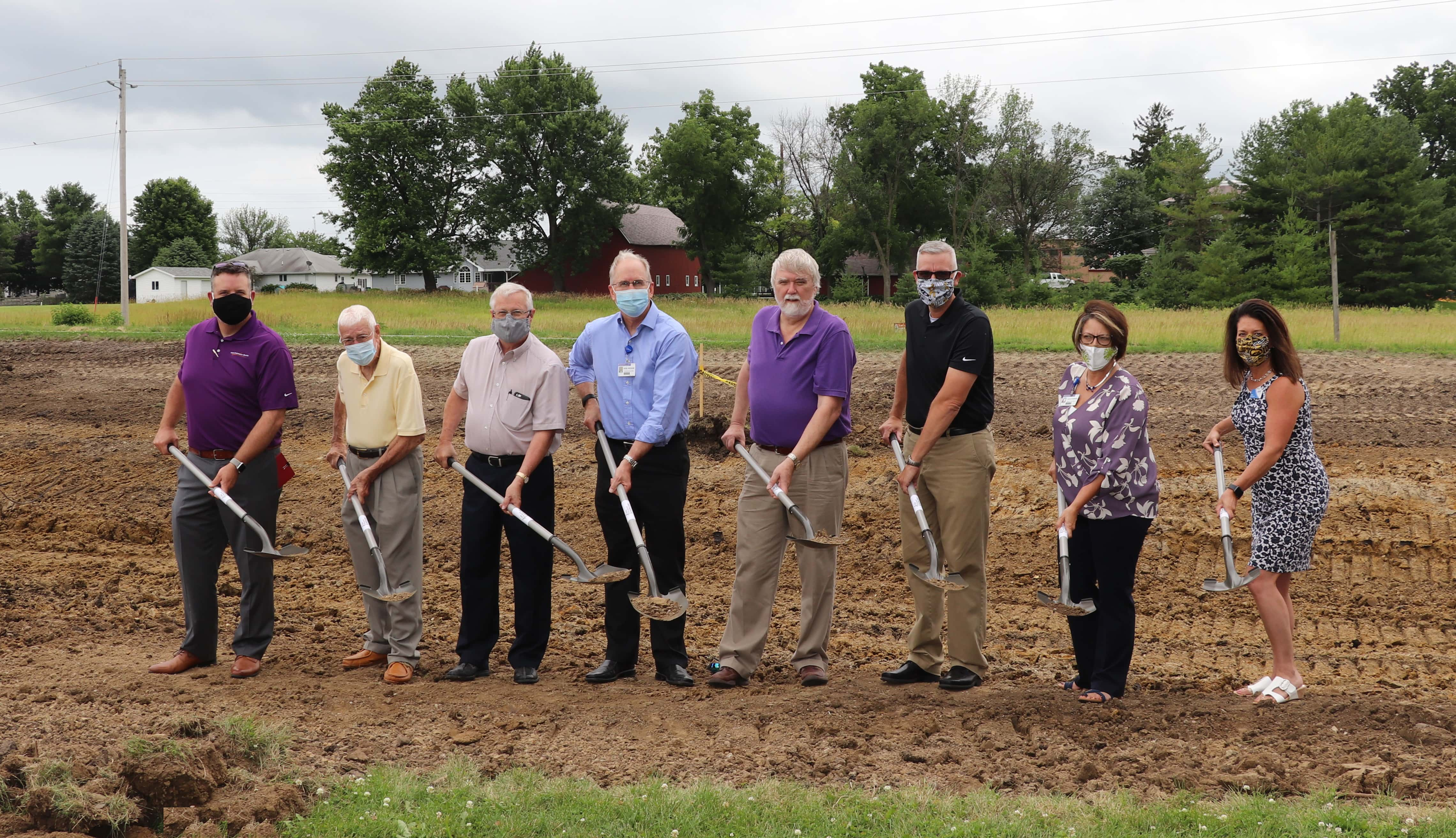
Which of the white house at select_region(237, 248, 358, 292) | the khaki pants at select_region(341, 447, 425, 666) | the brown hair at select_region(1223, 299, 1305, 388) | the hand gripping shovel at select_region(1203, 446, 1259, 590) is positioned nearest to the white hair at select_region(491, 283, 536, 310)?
the khaki pants at select_region(341, 447, 425, 666)

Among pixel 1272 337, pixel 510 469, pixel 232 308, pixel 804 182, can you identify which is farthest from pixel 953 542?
pixel 804 182

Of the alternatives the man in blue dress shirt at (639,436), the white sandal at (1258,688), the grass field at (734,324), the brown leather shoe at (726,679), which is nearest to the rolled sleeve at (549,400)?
the man in blue dress shirt at (639,436)

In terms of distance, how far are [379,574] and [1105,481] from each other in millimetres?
3838

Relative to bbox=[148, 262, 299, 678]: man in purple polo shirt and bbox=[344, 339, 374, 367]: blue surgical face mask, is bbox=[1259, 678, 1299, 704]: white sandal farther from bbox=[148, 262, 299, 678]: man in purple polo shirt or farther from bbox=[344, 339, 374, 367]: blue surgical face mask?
bbox=[148, 262, 299, 678]: man in purple polo shirt

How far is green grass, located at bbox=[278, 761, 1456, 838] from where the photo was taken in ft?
12.3

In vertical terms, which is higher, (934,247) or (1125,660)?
(934,247)

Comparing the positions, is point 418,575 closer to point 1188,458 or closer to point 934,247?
point 934,247

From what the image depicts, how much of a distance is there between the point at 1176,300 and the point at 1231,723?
43.2m

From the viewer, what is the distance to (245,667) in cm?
A: 588

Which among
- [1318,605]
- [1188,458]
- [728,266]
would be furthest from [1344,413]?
[728,266]

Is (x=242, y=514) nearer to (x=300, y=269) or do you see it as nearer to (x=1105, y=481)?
(x=1105, y=481)

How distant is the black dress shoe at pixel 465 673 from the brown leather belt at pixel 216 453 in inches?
66.0

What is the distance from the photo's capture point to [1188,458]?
1099 cm

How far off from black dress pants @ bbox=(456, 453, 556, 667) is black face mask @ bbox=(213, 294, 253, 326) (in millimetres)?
1452
